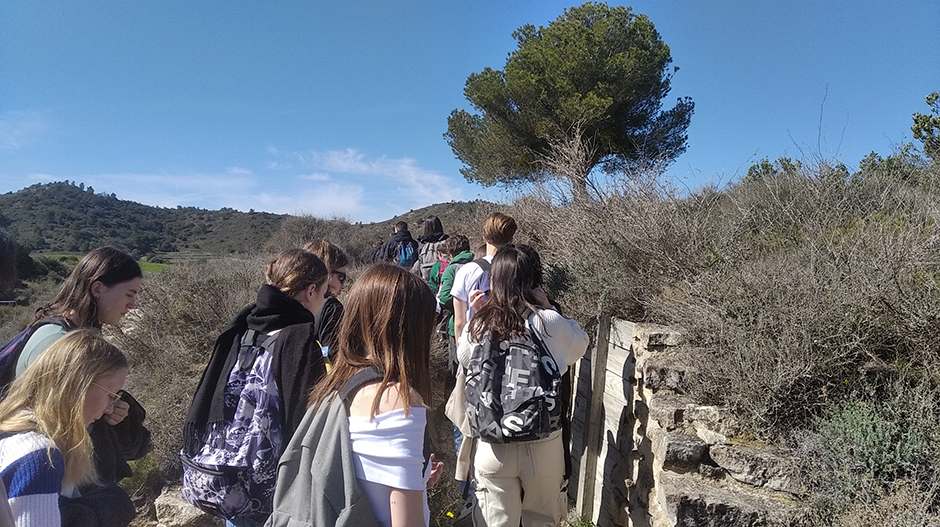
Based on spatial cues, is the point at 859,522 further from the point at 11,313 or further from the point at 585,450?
the point at 11,313

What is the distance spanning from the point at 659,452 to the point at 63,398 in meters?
2.65

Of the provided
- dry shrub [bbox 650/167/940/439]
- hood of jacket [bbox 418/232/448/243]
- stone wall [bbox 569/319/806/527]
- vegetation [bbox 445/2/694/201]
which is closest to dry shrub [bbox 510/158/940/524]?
dry shrub [bbox 650/167/940/439]

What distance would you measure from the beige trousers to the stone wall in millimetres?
556

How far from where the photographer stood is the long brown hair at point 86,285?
6.89 ft

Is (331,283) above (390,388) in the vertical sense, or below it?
above

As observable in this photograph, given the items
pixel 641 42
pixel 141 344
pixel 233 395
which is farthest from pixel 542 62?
pixel 233 395

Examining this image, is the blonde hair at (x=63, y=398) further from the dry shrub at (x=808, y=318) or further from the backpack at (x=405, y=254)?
the backpack at (x=405, y=254)

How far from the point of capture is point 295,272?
2.22 metres

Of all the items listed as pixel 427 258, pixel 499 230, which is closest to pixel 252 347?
pixel 499 230

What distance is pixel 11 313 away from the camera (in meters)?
11.5

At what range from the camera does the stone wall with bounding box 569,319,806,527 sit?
2.38 metres

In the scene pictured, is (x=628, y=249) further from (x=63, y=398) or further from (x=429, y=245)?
(x=63, y=398)

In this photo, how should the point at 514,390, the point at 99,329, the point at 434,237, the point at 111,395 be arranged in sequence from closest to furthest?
1. the point at 111,395
2. the point at 99,329
3. the point at 514,390
4. the point at 434,237

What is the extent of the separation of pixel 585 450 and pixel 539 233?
3720 millimetres
